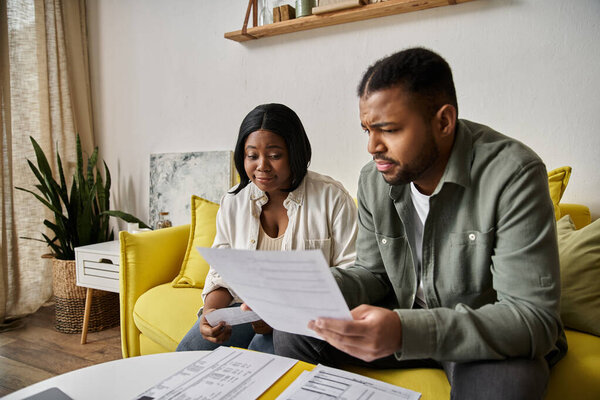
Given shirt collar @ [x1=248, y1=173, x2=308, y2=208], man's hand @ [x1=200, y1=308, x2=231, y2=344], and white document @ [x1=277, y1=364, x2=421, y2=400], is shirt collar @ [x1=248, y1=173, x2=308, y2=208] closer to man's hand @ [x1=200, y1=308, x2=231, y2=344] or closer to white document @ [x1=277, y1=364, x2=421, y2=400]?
man's hand @ [x1=200, y1=308, x2=231, y2=344]

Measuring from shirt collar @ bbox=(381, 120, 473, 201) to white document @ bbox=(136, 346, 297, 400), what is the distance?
53 cm

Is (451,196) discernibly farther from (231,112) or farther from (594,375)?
(231,112)

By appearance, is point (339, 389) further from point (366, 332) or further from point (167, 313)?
point (167, 313)

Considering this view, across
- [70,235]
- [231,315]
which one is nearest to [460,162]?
[231,315]

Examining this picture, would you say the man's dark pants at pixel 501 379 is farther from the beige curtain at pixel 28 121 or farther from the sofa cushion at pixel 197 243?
the beige curtain at pixel 28 121

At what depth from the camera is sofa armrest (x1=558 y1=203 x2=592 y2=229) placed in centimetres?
153

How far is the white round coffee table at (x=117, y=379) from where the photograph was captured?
2.78ft

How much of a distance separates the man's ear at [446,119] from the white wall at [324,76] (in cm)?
102

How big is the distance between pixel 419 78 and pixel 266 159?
0.61 m

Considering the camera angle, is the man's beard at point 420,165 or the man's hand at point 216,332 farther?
the man's hand at point 216,332

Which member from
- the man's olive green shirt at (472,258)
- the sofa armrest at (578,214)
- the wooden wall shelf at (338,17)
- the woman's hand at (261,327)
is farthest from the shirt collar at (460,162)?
the wooden wall shelf at (338,17)

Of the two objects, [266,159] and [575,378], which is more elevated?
Result: [266,159]

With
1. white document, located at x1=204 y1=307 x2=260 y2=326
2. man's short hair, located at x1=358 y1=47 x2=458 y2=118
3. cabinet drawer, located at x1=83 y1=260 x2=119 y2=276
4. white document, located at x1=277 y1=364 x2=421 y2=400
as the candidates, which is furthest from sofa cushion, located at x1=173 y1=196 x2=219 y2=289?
man's short hair, located at x1=358 y1=47 x2=458 y2=118

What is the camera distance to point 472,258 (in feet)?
3.08
